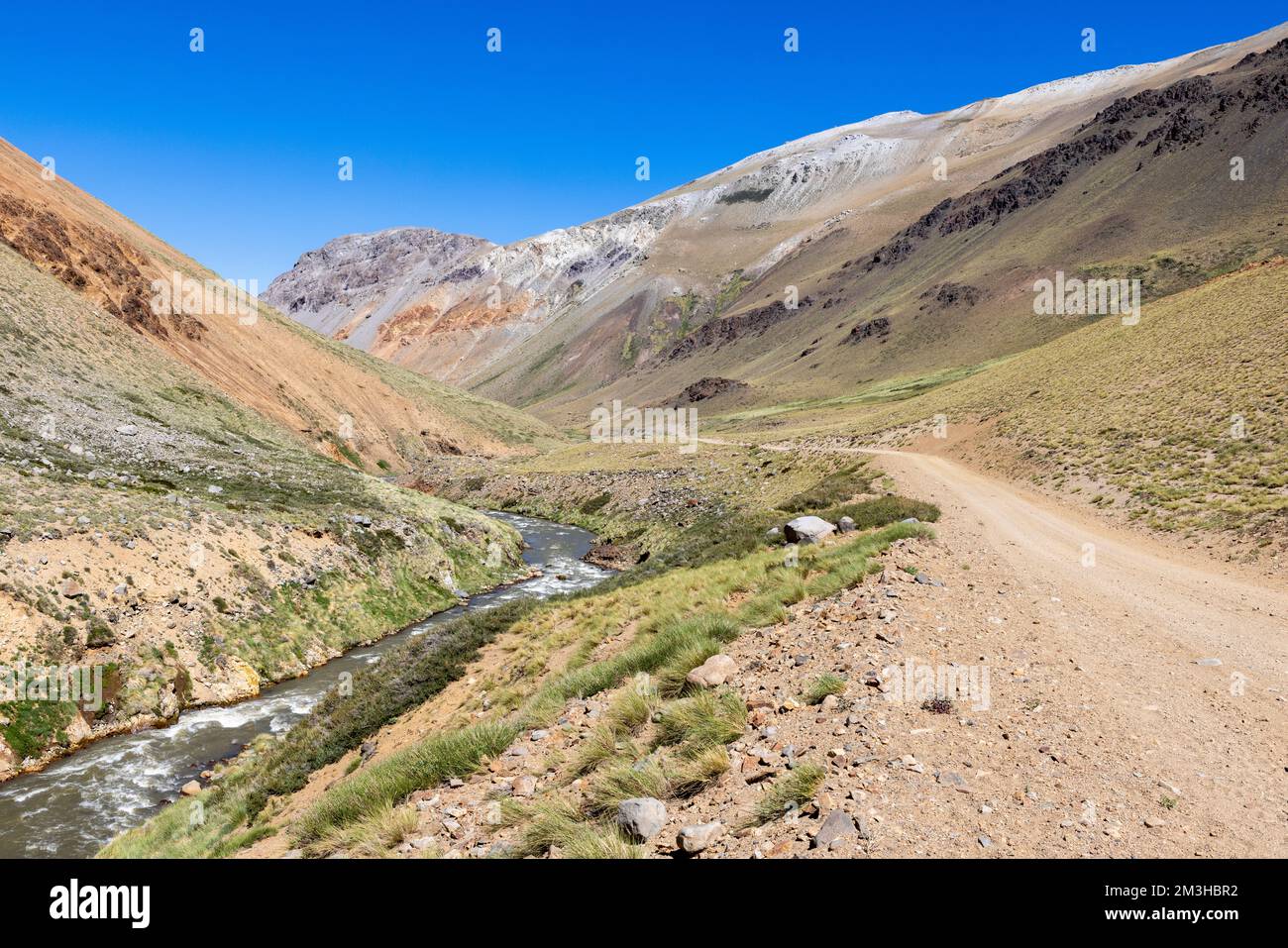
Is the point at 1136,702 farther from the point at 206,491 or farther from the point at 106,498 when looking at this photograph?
the point at 206,491

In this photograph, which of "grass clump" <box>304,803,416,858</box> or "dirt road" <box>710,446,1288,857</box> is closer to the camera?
"dirt road" <box>710,446,1288,857</box>
